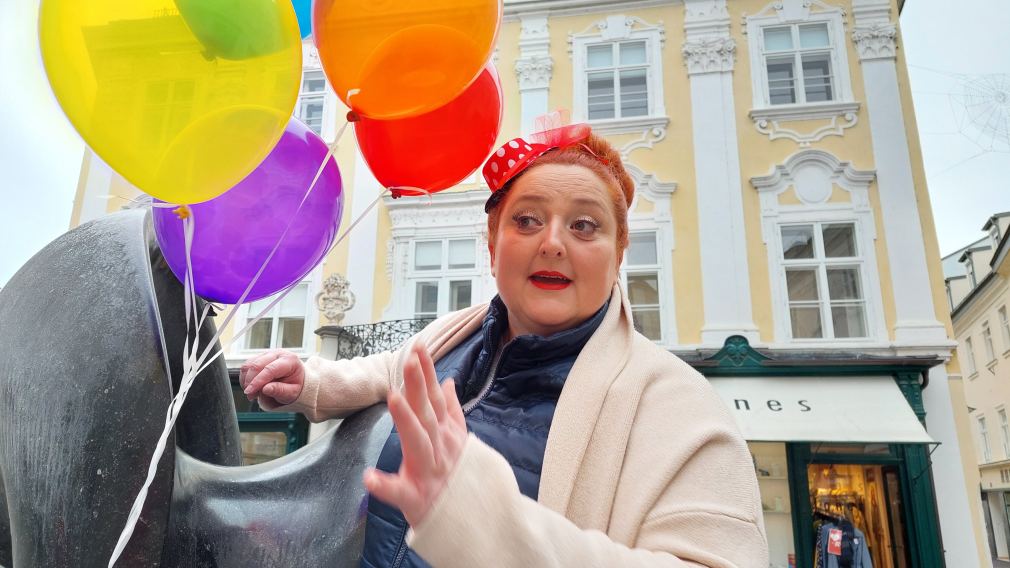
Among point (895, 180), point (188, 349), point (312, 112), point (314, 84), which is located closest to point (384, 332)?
point (312, 112)

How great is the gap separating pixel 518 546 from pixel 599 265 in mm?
636

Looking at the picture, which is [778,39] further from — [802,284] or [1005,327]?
[1005,327]

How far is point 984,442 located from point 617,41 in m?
24.8

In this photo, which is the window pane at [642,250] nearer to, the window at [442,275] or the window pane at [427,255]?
the window at [442,275]

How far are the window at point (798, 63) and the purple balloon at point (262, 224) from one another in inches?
356

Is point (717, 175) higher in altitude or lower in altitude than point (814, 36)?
lower

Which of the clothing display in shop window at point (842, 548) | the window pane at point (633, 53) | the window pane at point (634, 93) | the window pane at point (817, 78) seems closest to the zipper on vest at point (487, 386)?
the clothing display in shop window at point (842, 548)

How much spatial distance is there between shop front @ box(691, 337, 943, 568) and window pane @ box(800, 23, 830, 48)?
15.3ft

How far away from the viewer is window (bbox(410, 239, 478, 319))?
8.81 m

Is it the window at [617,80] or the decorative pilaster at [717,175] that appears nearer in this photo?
the decorative pilaster at [717,175]

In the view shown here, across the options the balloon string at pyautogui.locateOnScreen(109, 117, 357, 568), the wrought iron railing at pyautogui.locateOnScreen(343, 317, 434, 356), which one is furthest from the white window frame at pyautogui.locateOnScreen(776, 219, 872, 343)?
the balloon string at pyautogui.locateOnScreen(109, 117, 357, 568)

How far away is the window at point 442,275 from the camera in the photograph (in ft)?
28.9

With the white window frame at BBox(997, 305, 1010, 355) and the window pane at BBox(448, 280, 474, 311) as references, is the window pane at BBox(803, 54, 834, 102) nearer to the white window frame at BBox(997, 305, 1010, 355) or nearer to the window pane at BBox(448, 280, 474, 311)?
the window pane at BBox(448, 280, 474, 311)

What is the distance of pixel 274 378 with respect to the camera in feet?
4.16
